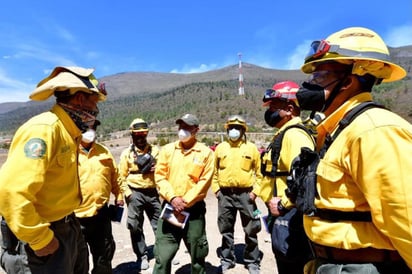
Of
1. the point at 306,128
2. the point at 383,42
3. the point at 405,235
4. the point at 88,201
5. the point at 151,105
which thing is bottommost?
the point at 88,201

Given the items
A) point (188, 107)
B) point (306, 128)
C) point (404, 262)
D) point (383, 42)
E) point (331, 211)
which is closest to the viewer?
point (404, 262)

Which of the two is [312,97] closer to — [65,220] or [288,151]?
[288,151]

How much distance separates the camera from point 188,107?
6400 cm

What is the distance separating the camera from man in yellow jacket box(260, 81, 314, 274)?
272 cm

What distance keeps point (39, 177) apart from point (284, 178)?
6.65ft

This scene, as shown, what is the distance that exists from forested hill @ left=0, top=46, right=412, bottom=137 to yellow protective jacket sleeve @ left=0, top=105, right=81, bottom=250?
23.1 m

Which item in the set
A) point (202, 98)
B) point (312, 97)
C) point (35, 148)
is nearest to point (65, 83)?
point (35, 148)

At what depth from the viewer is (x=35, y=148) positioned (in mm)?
2168

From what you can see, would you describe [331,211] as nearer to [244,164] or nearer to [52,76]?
[52,76]

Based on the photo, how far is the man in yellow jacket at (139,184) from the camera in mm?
5258

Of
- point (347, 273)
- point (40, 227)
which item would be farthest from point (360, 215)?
point (40, 227)

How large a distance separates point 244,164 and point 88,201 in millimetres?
2406

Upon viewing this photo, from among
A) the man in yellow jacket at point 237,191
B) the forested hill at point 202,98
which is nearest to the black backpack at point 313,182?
the man in yellow jacket at point 237,191

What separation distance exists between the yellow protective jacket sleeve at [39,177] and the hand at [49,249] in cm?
5
